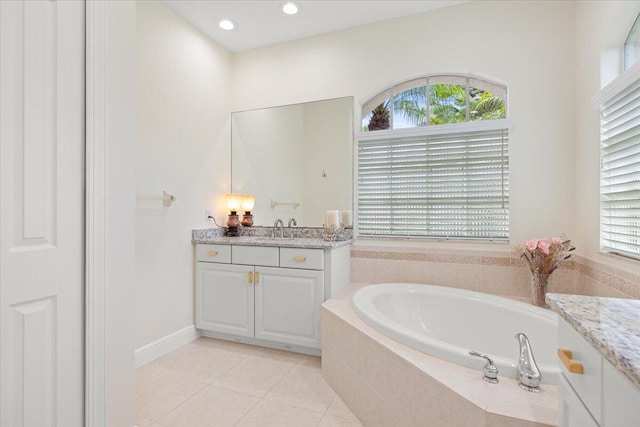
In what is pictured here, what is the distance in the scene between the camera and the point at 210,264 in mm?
2797

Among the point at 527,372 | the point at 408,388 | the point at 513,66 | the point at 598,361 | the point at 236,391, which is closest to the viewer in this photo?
the point at 598,361

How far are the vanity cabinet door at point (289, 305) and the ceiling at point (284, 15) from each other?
81.8 inches

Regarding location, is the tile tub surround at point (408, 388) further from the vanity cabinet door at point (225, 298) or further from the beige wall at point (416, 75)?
the beige wall at point (416, 75)

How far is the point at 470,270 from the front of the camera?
2.50 m

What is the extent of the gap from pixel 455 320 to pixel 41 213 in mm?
2350

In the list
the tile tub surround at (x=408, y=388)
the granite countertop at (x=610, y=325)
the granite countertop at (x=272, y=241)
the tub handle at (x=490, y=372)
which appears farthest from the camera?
the granite countertop at (x=272, y=241)

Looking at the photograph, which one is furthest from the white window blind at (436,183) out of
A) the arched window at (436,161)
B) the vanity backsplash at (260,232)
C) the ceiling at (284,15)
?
the ceiling at (284,15)

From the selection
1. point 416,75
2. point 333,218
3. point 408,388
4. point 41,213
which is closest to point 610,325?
point 408,388

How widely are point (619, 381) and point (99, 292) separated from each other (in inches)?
64.9

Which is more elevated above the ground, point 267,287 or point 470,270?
point 470,270

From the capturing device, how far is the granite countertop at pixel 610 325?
53 cm

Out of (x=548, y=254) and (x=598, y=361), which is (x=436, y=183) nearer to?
(x=548, y=254)

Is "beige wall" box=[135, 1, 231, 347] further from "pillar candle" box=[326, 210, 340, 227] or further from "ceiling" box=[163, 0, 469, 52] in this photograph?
"pillar candle" box=[326, 210, 340, 227]

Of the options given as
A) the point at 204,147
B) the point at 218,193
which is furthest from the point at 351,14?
the point at 218,193
